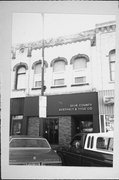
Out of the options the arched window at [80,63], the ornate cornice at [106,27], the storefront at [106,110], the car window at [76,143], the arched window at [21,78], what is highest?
the ornate cornice at [106,27]

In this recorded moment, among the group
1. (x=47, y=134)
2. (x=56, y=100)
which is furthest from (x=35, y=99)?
(x=47, y=134)

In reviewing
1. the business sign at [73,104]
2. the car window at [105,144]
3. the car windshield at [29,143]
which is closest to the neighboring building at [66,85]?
the business sign at [73,104]

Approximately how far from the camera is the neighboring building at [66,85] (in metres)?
3.71

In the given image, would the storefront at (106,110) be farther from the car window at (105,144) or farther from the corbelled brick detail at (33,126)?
the corbelled brick detail at (33,126)

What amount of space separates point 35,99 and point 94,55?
4.77 ft

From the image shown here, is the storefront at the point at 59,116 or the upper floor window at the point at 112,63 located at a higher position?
the upper floor window at the point at 112,63

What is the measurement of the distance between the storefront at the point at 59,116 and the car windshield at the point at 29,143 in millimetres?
141

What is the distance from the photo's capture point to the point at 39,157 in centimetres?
322

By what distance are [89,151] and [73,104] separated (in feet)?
2.91

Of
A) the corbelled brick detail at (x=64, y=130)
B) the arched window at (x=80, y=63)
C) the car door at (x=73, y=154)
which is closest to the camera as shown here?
the car door at (x=73, y=154)

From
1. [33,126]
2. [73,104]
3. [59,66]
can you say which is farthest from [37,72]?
[33,126]

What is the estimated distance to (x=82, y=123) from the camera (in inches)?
149

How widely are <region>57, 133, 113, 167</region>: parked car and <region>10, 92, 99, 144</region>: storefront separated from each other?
171 mm

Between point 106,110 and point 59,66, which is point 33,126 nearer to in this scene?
point 59,66
